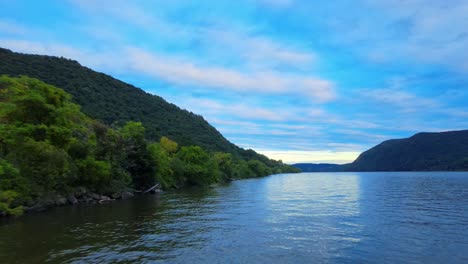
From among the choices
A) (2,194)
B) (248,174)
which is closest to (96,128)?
(2,194)

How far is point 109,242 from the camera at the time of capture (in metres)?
19.6

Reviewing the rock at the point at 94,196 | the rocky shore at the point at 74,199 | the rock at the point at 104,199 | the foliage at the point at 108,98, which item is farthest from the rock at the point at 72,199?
the foliage at the point at 108,98

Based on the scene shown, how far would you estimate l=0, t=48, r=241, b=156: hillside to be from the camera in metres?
102

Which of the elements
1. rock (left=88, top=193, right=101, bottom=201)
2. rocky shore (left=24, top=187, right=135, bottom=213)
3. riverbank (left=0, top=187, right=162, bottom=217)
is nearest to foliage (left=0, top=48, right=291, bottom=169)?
riverbank (left=0, top=187, right=162, bottom=217)

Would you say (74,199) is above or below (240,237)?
above

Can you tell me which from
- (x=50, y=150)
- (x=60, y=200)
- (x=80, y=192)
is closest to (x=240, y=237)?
(x=50, y=150)

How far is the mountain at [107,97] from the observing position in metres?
102

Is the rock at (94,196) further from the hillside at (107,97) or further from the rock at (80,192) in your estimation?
the hillside at (107,97)

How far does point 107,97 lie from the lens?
117000 millimetres

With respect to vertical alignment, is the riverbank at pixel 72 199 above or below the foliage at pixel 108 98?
below

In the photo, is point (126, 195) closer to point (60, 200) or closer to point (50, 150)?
point (60, 200)

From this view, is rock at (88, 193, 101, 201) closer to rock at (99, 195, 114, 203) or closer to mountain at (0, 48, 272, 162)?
rock at (99, 195, 114, 203)

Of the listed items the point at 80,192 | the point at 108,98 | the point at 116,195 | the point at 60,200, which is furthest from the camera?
the point at 108,98

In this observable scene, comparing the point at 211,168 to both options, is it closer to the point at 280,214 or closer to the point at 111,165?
the point at 111,165
